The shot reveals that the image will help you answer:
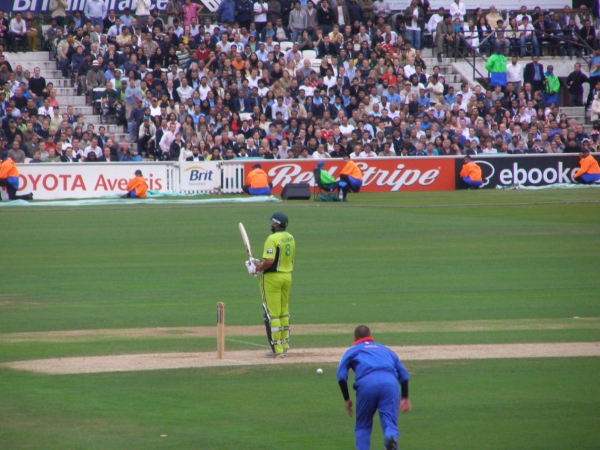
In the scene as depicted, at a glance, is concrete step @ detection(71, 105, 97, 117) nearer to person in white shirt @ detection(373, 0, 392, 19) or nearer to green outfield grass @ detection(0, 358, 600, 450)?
person in white shirt @ detection(373, 0, 392, 19)

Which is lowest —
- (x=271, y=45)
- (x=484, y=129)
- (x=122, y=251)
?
(x=122, y=251)

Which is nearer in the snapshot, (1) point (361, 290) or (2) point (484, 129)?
(1) point (361, 290)

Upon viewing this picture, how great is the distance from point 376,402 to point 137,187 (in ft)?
87.5

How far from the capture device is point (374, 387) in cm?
816

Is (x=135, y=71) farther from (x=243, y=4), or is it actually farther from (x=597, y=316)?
(x=597, y=316)

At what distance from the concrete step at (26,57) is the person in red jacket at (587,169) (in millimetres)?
22613

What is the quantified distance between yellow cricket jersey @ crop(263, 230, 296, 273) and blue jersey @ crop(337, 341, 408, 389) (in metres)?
4.98

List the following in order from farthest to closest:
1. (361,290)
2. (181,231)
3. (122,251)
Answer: (181,231), (122,251), (361,290)

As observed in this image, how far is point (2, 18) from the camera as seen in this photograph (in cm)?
3928

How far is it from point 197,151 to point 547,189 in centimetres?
1388

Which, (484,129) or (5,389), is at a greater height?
(484,129)

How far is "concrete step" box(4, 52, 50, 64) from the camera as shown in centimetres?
3922

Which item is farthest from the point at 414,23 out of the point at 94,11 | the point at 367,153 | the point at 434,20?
the point at 94,11

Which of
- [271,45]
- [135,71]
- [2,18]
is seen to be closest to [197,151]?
[135,71]
